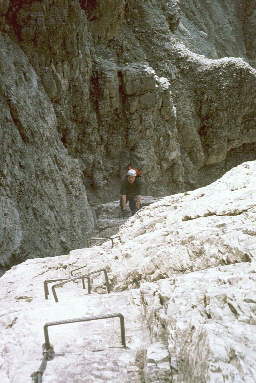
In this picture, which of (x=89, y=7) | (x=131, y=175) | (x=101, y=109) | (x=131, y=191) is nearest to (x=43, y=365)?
(x=131, y=175)

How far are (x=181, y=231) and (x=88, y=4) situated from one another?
19093 mm

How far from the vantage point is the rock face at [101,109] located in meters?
12.0

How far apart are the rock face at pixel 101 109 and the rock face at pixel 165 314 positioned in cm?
675

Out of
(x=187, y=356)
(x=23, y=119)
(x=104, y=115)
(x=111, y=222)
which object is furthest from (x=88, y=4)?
(x=187, y=356)

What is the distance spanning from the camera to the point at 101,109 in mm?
20859

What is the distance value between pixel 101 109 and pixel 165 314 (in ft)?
63.2

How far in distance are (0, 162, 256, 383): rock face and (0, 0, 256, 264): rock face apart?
6.75m

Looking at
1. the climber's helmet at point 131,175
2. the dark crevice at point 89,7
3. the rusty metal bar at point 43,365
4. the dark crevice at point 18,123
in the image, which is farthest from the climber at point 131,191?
the dark crevice at point 89,7

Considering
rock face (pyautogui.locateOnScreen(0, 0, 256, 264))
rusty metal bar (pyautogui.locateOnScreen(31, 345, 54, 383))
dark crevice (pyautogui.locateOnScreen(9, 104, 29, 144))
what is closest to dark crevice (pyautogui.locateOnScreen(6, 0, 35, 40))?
rock face (pyautogui.locateOnScreen(0, 0, 256, 264))

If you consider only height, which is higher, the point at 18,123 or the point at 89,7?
the point at 89,7

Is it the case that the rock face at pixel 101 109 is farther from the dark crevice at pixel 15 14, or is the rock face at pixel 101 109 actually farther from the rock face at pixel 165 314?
the rock face at pixel 165 314

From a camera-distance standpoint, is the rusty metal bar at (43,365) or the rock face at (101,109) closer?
the rusty metal bar at (43,365)

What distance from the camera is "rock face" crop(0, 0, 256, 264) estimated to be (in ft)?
39.4

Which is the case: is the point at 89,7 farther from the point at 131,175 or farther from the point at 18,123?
the point at 131,175
